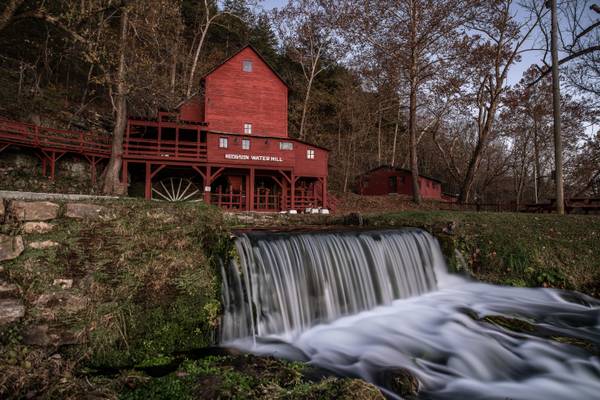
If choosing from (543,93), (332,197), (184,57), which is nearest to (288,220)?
(332,197)

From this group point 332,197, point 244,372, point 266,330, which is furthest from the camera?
point 332,197

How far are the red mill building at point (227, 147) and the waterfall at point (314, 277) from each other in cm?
1384

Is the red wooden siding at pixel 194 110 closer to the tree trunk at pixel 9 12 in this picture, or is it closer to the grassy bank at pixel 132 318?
the tree trunk at pixel 9 12

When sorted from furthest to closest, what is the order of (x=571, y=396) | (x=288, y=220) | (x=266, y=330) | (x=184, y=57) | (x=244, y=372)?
1. (x=184, y=57)
2. (x=288, y=220)
3. (x=266, y=330)
4. (x=571, y=396)
5. (x=244, y=372)

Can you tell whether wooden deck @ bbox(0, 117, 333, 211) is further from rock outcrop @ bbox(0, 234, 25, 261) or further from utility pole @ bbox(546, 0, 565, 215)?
rock outcrop @ bbox(0, 234, 25, 261)

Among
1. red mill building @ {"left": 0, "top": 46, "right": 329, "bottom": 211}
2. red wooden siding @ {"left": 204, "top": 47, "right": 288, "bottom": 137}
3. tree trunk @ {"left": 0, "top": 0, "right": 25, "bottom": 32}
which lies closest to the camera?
tree trunk @ {"left": 0, "top": 0, "right": 25, "bottom": 32}

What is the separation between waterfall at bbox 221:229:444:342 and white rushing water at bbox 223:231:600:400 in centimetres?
2

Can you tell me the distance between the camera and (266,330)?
5.26 m

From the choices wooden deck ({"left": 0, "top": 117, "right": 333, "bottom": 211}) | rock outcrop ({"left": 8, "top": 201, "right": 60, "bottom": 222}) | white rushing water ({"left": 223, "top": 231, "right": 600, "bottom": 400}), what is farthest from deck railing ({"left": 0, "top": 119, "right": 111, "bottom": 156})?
white rushing water ({"left": 223, "top": 231, "right": 600, "bottom": 400})

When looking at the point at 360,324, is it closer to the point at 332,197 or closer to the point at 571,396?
the point at 571,396

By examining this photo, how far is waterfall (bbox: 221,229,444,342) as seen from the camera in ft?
17.3

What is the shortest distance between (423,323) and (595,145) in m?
21.6

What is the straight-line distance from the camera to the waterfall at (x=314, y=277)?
5.27 metres

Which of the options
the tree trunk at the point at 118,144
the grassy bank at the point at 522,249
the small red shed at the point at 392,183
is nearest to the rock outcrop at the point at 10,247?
the grassy bank at the point at 522,249
